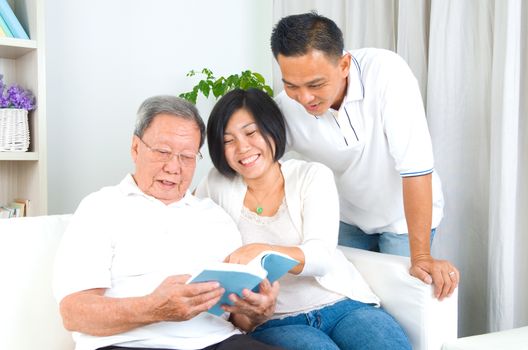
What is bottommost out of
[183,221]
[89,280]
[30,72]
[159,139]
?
[89,280]

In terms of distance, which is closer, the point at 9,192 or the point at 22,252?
the point at 22,252

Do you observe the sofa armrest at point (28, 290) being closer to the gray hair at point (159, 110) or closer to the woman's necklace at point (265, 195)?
→ the gray hair at point (159, 110)

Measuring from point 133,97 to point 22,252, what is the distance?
6.06ft

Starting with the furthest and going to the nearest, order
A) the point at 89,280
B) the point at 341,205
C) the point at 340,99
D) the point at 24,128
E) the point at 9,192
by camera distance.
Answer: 1. the point at 9,192
2. the point at 24,128
3. the point at 341,205
4. the point at 340,99
5. the point at 89,280

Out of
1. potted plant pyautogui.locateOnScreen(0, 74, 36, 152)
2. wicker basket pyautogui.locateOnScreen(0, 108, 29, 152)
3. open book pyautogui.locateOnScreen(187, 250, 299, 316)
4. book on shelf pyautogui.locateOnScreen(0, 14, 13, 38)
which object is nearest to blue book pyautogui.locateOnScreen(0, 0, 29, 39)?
book on shelf pyautogui.locateOnScreen(0, 14, 13, 38)

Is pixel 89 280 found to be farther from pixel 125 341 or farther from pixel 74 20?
pixel 74 20

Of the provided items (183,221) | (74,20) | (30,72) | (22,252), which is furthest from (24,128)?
(183,221)

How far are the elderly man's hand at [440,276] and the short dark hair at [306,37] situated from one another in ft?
2.11

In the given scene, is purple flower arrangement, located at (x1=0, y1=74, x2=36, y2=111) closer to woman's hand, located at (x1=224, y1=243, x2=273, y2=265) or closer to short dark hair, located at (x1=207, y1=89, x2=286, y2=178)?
short dark hair, located at (x1=207, y1=89, x2=286, y2=178)

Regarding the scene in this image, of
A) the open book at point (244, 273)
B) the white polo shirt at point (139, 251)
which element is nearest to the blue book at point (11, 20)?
the white polo shirt at point (139, 251)

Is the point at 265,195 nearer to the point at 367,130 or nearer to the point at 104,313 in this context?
the point at 367,130

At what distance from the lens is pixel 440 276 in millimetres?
1566

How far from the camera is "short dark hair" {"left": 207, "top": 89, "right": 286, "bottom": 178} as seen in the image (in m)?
1.70

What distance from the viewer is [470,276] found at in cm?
226
